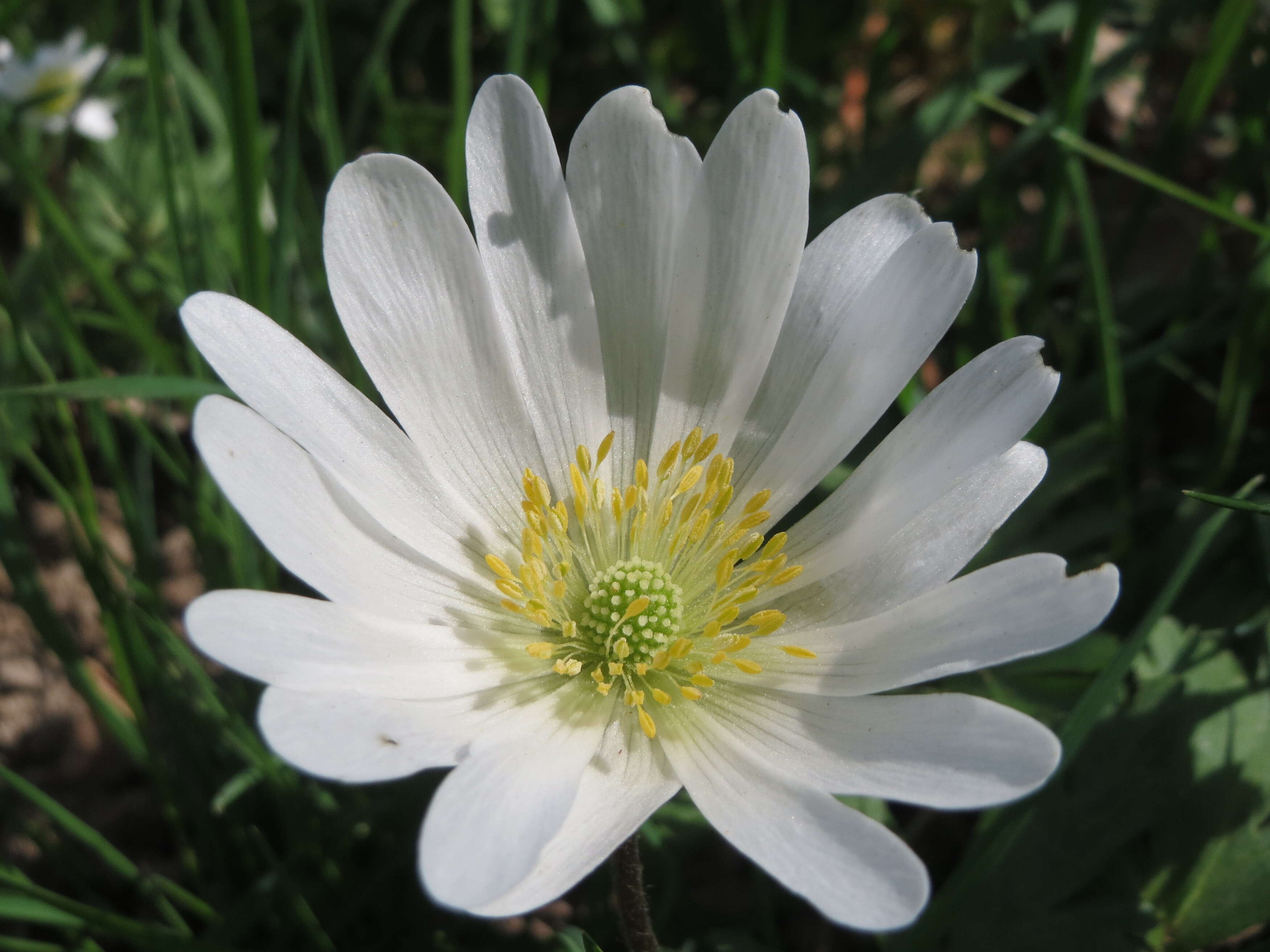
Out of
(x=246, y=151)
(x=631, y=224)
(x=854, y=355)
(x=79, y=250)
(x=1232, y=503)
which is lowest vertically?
(x=1232, y=503)

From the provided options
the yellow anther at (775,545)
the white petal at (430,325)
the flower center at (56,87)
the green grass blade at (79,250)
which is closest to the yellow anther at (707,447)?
the yellow anther at (775,545)

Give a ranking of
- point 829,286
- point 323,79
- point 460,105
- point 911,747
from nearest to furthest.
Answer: point 911,747 < point 829,286 < point 323,79 < point 460,105

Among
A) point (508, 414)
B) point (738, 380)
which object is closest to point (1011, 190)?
point (738, 380)

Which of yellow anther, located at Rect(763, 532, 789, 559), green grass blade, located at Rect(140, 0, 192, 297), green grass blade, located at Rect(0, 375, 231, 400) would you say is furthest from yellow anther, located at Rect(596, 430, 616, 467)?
green grass blade, located at Rect(140, 0, 192, 297)

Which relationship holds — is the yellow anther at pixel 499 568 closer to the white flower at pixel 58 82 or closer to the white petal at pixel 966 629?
the white petal at pixel 966 629

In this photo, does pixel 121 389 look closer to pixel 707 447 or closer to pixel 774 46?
pixel 707 447

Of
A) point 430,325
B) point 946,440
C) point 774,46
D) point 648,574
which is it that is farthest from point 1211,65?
point 430,325

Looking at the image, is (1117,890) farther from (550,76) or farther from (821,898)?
(550,76)

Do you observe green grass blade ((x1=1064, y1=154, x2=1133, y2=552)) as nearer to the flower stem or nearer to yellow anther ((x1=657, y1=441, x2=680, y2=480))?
yellow anther ((x1=657, y1=441, x2=680, y2=480))
